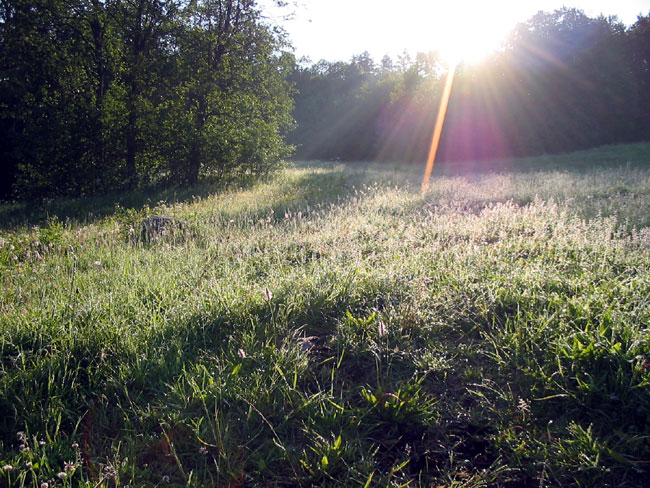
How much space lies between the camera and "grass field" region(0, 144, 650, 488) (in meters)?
2.03

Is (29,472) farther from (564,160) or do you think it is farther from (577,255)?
(564,160)

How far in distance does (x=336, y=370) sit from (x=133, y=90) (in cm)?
1388

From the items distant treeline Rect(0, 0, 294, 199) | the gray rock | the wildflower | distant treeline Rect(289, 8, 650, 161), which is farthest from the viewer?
distant treeline Rect(289, 8, 650, 161)

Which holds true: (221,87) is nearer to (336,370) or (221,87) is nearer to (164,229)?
(164,229)

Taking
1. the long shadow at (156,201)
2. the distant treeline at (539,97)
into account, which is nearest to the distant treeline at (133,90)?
the long shadow at (156,201)

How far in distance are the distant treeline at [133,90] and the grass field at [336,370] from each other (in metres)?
10.2

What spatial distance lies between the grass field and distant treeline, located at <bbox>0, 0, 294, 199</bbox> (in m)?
10.2

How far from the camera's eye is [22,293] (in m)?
3.71

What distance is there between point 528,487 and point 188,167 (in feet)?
48.6

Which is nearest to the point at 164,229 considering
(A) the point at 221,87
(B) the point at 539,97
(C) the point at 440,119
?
(A) the point at 221,87

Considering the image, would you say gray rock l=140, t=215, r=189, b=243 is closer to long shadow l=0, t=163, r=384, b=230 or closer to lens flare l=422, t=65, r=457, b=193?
long shadow l=0, t=163, r=384, b=230

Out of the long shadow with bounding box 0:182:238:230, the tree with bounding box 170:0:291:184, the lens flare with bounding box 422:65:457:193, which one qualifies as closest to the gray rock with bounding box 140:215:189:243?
the long shadow with bounding box 0:182:238:230

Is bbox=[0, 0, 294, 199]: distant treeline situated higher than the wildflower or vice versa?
bbox=[0, 0, 294, 199]: distant treeline

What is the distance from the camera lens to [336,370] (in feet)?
8.93
